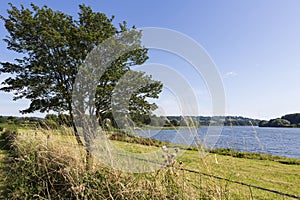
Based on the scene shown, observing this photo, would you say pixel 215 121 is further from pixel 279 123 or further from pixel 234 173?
pixel 279 123

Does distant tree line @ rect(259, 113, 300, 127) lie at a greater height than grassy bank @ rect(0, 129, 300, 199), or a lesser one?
greater

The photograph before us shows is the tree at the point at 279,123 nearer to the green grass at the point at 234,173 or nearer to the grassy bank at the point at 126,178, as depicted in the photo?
the grassy bank at the point at 126,178

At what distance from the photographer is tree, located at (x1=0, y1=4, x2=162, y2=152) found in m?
4.83

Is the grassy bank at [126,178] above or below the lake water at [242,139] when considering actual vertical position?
below

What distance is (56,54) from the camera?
16.3 ft

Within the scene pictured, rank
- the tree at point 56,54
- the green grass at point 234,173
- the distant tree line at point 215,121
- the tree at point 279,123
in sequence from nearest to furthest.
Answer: the distant tree line at point 215,121 < the green grass at point 234,173 < the tree at point 279,123 < the tree at point 56,54

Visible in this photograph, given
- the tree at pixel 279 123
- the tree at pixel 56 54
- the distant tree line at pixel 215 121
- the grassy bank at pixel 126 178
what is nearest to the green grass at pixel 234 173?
the grassy bank at pixel 126 178

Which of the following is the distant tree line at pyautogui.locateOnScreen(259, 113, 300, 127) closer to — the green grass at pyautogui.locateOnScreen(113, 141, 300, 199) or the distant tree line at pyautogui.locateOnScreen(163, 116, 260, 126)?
the green grass at pyautogui.locateOnScreen(113, 141, 300, 199)

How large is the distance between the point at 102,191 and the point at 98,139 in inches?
38.5

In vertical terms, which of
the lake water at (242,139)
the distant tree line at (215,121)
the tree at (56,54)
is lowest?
the lake water at (242,139)

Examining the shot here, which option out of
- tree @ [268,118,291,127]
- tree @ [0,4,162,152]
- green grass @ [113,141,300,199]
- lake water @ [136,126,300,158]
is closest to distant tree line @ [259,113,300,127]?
tree @ [268,118,291,127]

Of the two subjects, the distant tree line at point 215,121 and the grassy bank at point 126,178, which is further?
the grassy bank at point 126,178

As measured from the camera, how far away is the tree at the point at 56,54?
4.83m

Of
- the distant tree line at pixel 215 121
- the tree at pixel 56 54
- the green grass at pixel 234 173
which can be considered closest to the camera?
the distant tree line at pixel 215 121
